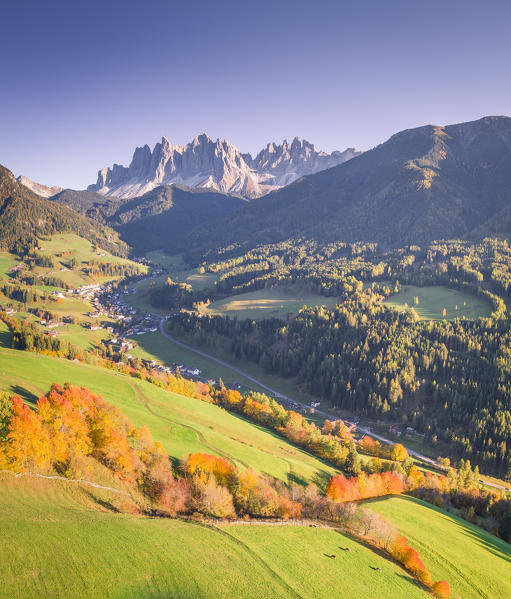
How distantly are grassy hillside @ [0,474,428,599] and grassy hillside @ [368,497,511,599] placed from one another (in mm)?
7703

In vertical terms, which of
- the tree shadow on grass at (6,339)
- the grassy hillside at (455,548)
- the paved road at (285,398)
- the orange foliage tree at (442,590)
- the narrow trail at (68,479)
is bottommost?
the paved road at (285,398)

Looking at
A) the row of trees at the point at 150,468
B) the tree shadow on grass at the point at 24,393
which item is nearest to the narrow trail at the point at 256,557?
the row of trees at the point at 150,468

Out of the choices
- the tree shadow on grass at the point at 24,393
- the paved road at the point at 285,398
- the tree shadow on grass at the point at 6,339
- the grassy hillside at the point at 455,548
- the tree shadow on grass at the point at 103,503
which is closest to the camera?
the tree shadow on grass at the point at 103,503

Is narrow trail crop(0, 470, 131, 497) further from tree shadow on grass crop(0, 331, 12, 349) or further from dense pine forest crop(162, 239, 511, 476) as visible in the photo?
dense pine forest crop(162, 239, 511, 476)

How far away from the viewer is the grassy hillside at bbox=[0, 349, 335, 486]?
62219 millimetres

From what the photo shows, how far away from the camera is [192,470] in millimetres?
49875

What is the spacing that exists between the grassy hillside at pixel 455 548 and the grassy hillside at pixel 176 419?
15735 millimetres

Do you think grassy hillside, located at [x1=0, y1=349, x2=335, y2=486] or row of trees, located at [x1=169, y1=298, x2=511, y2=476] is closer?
grassy hillside, located at [x1=0, y1=349, x2=335, y2=486]

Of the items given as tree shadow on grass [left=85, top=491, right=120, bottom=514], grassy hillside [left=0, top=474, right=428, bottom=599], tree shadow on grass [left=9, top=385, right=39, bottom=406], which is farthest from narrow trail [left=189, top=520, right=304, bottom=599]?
tree shadow on grass [left=9, top=385, right=39, bottom=406]

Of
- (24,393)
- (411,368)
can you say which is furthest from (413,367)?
(24,393)

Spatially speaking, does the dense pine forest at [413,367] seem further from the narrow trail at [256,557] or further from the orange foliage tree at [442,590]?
the narrow trail at [256,557]

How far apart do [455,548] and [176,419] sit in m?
52.7

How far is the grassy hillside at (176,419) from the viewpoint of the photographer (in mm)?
62219

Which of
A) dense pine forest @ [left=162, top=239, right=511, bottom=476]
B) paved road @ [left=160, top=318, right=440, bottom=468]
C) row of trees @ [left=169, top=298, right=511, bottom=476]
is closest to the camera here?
paved road @ [left=160, top=318, right=440, bottom=468]
